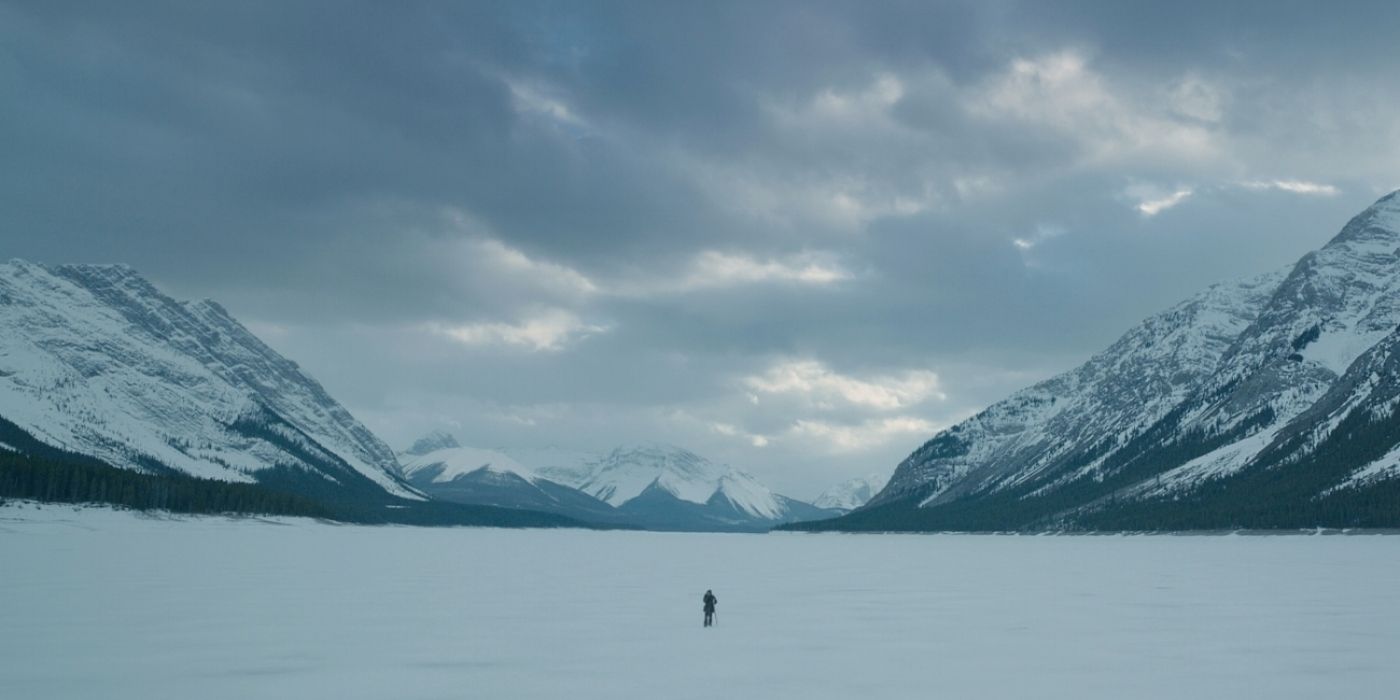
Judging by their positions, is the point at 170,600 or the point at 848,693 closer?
the point at 848,693

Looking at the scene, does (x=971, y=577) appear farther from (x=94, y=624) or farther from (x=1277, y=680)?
(x=94, y=624)

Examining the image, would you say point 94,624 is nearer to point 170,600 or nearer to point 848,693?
point 170,600

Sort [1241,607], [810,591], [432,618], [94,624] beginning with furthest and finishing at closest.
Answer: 1. [810,591]
2. [1241,607]
3. [432,618]
4. [94,624]

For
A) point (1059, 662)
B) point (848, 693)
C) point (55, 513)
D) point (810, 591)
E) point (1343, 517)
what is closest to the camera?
point (848, 693)

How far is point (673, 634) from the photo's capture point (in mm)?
→ 40625

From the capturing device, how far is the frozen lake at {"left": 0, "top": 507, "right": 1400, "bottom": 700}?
28281mm

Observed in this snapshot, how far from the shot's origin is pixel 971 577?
78.1 m

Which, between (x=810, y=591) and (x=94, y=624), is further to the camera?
(x=810, y=591)

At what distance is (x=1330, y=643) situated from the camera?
116 ft

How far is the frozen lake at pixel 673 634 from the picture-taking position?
1113 inches

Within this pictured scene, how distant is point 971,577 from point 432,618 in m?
46.6

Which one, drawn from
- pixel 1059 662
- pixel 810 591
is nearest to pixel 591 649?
pixel 1059 662

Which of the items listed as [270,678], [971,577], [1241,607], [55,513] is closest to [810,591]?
[971,577]

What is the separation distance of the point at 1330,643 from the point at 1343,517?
490 feet
